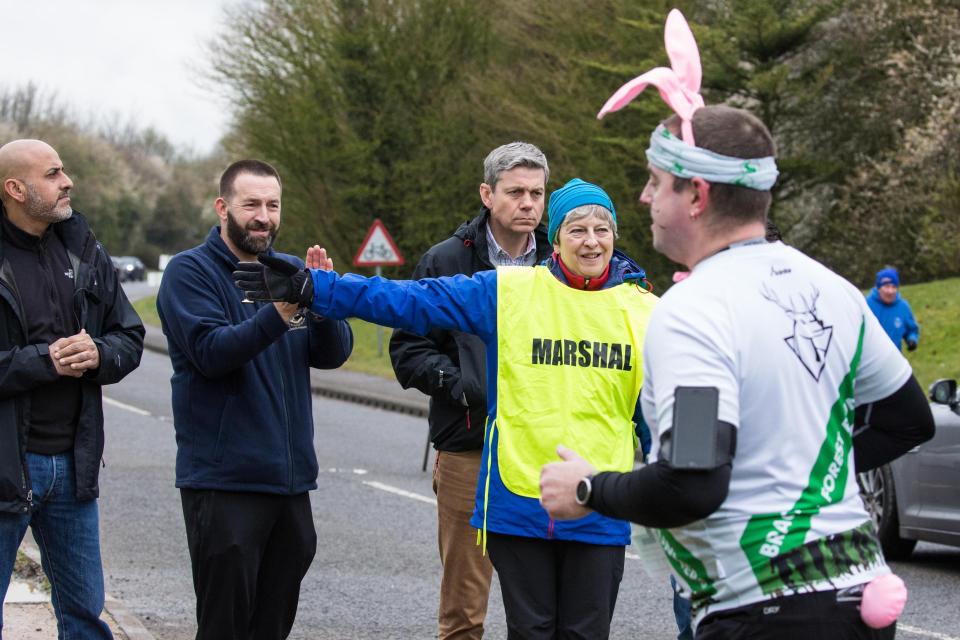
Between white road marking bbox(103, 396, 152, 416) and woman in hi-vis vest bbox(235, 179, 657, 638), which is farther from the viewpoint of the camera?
white road marking bbox(103, 396, 152, 416)

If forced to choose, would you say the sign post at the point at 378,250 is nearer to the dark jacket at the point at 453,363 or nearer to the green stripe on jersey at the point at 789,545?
the dark jacket at the point at 453,363

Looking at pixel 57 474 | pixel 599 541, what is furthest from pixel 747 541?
pixel 57 474

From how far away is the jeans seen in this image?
5.06 meters

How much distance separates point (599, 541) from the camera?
14.9ft

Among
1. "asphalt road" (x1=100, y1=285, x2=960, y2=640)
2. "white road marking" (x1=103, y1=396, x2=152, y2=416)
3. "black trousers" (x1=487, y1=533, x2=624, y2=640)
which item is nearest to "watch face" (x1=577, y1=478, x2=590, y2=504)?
"asphalt road" (x1=100, y1=285, x2=960, y2=640)

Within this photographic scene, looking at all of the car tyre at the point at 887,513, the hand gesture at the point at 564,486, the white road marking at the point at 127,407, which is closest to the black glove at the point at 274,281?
the hand gesture at the point at 564,486

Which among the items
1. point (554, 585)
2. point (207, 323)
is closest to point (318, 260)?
point (207, 323)

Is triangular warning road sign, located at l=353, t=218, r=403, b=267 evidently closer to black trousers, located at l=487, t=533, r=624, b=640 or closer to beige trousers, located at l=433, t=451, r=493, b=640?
beige trousers, located at l=433, t=451, r=493, b=640

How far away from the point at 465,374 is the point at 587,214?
105cm

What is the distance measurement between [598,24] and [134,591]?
2519cm

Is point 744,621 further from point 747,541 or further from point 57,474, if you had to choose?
point 57,474

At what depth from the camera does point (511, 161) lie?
573cm

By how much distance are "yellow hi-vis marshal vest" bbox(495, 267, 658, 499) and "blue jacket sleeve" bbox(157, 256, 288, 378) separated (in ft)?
2.58

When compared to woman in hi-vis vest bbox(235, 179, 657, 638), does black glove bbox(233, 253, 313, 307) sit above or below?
above
